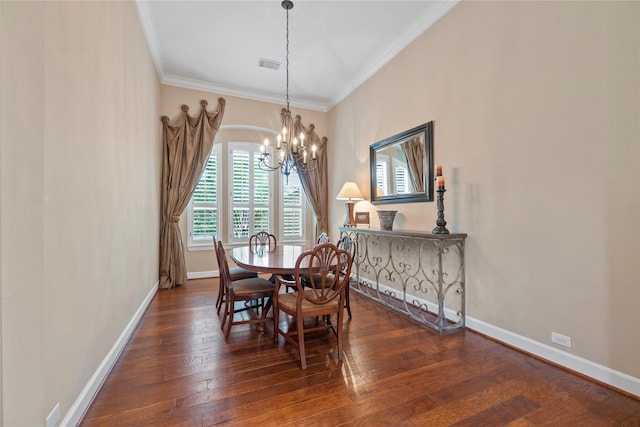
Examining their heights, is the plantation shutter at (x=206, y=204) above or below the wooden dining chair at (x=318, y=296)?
above

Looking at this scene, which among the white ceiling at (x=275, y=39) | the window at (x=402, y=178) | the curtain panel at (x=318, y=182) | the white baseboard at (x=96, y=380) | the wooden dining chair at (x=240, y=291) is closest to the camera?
the white baseboard at (x=96, y=380)

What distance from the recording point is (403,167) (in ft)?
11.9

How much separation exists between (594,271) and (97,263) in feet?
11.0

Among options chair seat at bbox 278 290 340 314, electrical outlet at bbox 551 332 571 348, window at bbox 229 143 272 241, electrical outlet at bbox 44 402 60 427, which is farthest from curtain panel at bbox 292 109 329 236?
electrical outlet at bbox 44 402 60 427

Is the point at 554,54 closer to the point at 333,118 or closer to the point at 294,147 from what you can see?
the point at 294,147

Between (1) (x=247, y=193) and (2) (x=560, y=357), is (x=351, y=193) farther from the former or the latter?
(2) (x=560, y=357)

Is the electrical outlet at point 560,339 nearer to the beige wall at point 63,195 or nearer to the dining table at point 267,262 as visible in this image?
the dining table at point 267,262

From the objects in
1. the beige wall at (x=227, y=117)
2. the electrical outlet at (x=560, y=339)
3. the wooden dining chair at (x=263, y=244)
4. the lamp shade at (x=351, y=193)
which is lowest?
the electrical outlet at (x=560, y=339)

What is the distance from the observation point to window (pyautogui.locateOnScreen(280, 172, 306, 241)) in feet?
18.3

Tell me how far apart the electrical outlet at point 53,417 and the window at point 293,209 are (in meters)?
4.25

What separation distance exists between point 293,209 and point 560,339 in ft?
14.4

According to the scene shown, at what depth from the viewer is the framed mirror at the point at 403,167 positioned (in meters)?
3.27

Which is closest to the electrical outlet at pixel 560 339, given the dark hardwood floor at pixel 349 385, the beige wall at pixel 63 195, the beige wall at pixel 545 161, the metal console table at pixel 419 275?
the beige wall at pixel 545 161

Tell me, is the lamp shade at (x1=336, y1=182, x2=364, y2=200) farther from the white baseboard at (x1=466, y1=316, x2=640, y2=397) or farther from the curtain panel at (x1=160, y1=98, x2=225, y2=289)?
the curtain panel at (x1=160, y1=98, x2=225, y2=289)
